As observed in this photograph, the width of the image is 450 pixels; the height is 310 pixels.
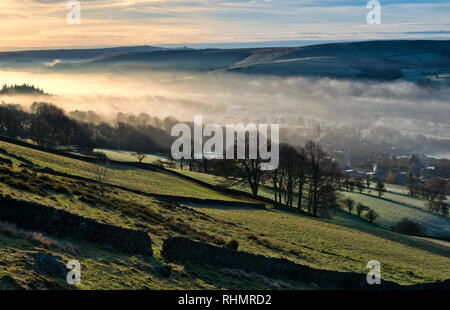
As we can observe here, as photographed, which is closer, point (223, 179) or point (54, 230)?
point (54, 230)

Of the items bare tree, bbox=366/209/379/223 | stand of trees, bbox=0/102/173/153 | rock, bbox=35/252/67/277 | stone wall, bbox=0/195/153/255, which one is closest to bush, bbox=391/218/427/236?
bare tree, bbox=366/209/379/223

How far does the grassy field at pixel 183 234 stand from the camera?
15703mm

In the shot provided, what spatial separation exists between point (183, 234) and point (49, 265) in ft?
41.5

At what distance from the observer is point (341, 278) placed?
21984mm

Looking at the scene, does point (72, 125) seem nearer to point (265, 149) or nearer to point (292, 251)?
point (265, 149)

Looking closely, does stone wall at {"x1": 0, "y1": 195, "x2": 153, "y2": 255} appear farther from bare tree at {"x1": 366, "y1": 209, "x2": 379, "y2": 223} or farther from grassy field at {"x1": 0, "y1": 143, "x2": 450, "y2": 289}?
bare tree at {"x1": 366, "y1": 209, "x2": 379, "y2": 223}

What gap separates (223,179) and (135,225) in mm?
46193

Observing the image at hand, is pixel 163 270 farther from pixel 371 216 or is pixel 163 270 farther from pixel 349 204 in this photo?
pixel 349 204

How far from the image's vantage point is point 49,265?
560 inches

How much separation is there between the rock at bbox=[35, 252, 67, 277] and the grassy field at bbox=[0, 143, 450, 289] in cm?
30

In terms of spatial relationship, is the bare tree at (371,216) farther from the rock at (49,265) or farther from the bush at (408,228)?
the rock at (49,265)

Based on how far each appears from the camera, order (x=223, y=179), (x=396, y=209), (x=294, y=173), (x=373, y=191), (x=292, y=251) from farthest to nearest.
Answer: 1. (x=373, y=191)
2. (x=396, y=209)
3. (x=223, y=179)
4. (x=294, y=173)
5. (x=292, y=251)

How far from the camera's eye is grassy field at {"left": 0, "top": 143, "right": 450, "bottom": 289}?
1570 cm
